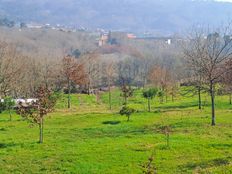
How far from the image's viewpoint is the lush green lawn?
19.4 meters

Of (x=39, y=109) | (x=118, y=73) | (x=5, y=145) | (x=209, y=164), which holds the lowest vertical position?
(x=209, y=164)

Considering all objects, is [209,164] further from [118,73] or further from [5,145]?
[118,73]

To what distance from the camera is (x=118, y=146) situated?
2344cm

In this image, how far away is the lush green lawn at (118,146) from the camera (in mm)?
19406

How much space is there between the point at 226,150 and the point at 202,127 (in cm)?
730

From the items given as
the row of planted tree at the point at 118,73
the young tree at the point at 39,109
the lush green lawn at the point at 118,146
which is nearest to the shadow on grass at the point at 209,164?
the lush green lawn at the point at 118,146

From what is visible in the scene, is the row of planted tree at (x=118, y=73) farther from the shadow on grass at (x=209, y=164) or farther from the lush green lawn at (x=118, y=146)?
the shadow on grass at (x=209, y=164)

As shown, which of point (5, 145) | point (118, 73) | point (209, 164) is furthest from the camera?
point (118, 73)

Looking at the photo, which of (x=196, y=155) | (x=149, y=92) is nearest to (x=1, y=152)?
(x=196, y=155)

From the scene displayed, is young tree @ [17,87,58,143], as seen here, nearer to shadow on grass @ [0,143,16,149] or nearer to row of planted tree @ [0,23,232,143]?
row of planted tree @ [0,23,232,143]

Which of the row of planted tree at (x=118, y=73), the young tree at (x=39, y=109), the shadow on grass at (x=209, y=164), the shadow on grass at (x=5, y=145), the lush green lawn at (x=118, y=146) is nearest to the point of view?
the shadow on grass at (x=209, y=164)

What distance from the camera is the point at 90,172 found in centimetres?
1864

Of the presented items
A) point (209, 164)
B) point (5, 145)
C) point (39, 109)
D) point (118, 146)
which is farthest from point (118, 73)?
point (209, 164)

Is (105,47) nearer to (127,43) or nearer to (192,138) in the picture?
(127,43)
